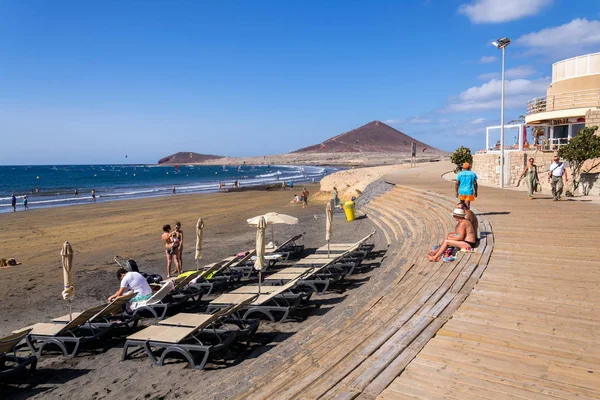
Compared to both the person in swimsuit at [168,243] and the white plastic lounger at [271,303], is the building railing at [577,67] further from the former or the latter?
the person in swimsuit at [168,243]

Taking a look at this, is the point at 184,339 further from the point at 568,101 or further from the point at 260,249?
the point at 568,101

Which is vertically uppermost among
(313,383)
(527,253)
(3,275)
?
(527,253)

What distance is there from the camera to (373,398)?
3.50 metres

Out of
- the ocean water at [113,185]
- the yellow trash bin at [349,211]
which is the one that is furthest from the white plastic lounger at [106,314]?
the ocean water at [113,185]

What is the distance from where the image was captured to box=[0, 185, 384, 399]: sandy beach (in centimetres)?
568

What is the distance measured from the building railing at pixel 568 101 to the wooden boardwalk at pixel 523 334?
44.9 ft

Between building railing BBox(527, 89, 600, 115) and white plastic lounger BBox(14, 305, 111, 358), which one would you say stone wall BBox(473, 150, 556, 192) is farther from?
white plastic lounger BBox(14, 305, 111, 358)

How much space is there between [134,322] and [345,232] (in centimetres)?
974

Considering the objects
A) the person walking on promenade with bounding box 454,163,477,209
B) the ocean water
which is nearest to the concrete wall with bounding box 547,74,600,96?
the person walking on promenade with bounding box 454,163,477,209

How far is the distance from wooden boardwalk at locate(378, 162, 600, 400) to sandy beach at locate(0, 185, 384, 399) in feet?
9.56

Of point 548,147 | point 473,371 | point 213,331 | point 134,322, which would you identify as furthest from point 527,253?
point 548,147

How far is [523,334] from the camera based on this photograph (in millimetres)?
4422

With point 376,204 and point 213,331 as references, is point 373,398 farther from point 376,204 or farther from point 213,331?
point 376,204

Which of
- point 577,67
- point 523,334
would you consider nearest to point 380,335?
point 523,334
